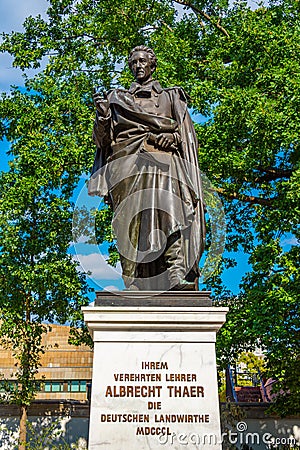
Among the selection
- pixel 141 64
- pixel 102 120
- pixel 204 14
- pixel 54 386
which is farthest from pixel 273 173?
pixel 54 386

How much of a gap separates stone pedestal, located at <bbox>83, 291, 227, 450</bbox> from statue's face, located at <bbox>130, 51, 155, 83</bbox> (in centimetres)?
271

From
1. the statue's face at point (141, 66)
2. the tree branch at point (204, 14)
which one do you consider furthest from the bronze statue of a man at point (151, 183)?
the tree branch at point (204, 14)

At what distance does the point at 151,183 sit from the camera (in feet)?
17.8

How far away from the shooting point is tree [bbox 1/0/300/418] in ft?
39.5

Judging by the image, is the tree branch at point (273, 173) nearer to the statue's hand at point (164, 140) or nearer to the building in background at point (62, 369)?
the statue's hand at point (164, 140)

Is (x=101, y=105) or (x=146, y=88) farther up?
(x=146, y=88)

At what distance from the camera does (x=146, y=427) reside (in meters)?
4.11

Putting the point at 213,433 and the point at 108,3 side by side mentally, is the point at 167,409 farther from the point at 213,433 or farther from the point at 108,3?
the point at 108,3

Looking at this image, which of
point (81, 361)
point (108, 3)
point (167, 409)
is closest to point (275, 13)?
point (108, 3)

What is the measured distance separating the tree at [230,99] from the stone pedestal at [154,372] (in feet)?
23.1

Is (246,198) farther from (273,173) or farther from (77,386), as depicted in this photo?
(77,386)

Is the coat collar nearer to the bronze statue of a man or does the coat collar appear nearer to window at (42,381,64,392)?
the bronze statue of a man

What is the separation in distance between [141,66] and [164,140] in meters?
1.13

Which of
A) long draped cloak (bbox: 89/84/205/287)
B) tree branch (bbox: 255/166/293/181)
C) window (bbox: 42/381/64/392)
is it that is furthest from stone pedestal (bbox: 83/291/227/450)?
window (bbox: 42/381/64/392)
